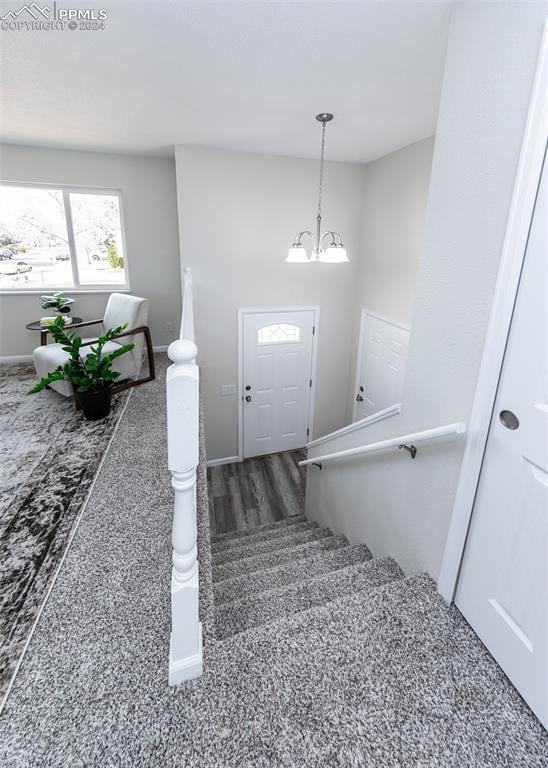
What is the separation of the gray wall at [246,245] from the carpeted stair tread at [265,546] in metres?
2.13

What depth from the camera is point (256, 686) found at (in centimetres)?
108

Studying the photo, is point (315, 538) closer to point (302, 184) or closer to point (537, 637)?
point (537, 637)

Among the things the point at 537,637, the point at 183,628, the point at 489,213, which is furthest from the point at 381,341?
the point at 183,628

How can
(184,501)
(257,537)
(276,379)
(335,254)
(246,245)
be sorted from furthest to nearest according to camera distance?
(276,379) → (246,245) → (257,537) → (335,254) → (184,501)

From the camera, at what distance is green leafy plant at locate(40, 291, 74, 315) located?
3.63m

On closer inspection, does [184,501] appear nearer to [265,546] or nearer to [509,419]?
[509,419]

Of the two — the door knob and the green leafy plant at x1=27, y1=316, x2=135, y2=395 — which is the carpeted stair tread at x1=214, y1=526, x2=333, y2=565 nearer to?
the green leafy plant at x1=27, y1=316, x2=135, y2=395

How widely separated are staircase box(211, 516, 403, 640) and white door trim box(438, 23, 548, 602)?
44 centimetres

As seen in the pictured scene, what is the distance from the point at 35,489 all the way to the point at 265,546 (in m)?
1.58

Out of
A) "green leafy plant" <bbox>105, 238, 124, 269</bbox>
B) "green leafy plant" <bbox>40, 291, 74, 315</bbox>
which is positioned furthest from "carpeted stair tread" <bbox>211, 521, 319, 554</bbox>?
"green leafy plant" <bbox>105, 238, 124, 269</bbox>

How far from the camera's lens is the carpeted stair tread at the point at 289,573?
1834mm

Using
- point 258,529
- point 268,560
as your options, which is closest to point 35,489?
point 268,560

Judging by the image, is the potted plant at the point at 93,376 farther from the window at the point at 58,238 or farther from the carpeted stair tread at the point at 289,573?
the window at the point at 58,238

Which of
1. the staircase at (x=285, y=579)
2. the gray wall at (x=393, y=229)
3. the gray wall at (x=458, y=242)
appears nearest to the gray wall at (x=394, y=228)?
the gray wall at (x=393, y=229)
